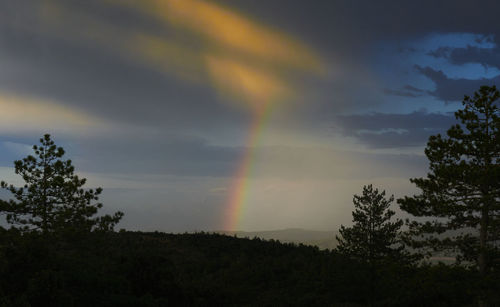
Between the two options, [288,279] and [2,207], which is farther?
[288,279]

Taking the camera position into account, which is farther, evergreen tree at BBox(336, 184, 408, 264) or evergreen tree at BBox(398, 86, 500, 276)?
evergreen tree at BBox(336, 184, 408, 264)

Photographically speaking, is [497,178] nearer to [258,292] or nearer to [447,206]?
[447,206]

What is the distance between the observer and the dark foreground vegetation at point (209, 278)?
17.2 metres

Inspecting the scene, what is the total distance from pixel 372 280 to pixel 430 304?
386 centimetres

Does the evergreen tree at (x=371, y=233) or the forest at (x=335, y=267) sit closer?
the forest at (x=335, y=267)

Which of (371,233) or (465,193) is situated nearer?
(465,193)

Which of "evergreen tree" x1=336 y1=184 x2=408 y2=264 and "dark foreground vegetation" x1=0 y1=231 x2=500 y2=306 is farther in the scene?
"evergreen tree" x1=336 y1=184 x2=408 y2=264

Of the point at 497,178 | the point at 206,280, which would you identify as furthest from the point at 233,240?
the point at 497,178

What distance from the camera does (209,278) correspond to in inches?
1278

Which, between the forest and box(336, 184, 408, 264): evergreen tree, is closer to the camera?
the forest

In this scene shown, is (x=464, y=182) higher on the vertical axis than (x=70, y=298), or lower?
higher

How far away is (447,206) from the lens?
79.0 ft

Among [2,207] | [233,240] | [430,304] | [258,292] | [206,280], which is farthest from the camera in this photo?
[233,240]

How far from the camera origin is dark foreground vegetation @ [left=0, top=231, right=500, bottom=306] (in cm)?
1725
